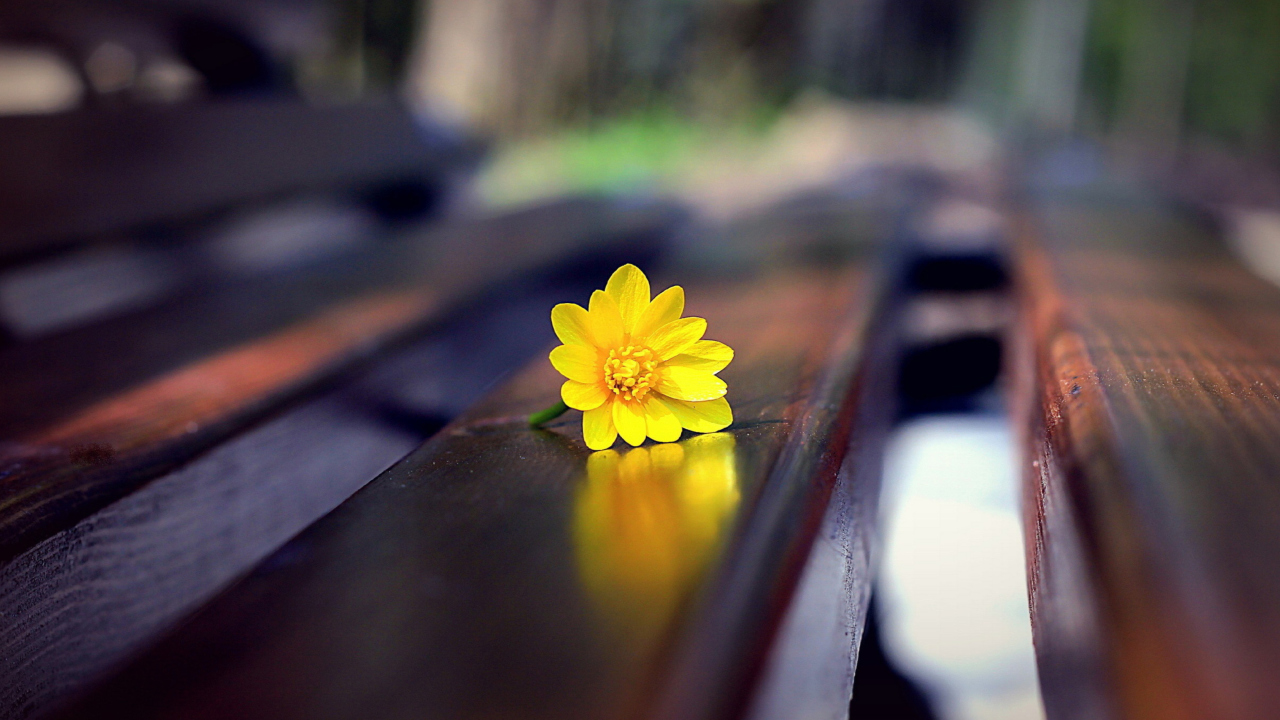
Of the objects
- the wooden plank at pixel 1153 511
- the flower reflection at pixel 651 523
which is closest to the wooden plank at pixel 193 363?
the flower reflection at pixel 651 523

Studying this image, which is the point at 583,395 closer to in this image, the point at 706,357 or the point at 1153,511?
the point at 706,357

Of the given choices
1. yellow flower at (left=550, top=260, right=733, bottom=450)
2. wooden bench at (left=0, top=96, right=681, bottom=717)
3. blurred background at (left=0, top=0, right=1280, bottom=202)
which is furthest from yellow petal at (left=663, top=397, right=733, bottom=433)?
blurred background at (left=0, top=0, right=1280, bottom=202)

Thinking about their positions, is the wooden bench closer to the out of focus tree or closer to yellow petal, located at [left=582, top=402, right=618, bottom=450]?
yellow petal, located at [left=582, top=402, right=618, bottom=450]

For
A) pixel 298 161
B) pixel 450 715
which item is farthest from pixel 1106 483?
pixel 298 161

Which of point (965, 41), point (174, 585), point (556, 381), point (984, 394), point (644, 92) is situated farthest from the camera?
point (965, 41)

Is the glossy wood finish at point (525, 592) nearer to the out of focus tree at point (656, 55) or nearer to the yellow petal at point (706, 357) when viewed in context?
the yellow petal at point (706, 357)

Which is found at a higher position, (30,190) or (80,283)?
(30,190)

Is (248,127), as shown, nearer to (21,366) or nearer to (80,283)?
(80,283)
